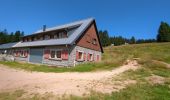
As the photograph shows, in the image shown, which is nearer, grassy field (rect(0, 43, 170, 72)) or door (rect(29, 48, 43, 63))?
grassy field (rect(0, 43, 170, 72))

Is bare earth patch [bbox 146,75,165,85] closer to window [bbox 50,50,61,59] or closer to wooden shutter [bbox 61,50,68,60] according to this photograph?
wooden shutter [bbox 61,50,68,60]

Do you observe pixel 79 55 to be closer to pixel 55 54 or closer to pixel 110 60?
pixel 55 54

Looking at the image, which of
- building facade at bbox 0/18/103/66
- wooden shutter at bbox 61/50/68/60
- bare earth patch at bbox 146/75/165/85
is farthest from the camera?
building facade at bbox 0/18/103/66

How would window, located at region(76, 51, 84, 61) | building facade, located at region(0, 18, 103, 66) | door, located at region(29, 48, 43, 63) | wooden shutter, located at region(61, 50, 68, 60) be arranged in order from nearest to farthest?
1. wooden shutter, located at region(61, 50, 68, 60)
2. building facade, located at region(0, 18, 103, 66)
3. window, located at region(76, 51, 84, 61)
4. door, located at region(29, 48, 43, 63)

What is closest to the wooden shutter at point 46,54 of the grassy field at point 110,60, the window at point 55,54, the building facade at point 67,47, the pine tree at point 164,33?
the building facade at point 67,47

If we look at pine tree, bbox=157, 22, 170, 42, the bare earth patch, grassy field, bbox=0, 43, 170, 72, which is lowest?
the bare earth patch

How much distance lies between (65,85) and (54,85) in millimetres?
655

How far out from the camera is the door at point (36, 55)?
2966 centimetres

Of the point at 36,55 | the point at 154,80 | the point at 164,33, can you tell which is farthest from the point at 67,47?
the point at 164,33

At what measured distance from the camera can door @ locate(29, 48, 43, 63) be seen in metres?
29.7

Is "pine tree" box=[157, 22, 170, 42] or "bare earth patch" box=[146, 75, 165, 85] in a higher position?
"pine tree" box=[157, 22, 170, 42]

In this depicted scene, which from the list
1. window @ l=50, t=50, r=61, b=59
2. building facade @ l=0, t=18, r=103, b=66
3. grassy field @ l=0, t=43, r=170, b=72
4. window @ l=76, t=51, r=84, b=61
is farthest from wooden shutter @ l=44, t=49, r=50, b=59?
window @ l=76, t=51, r=84, b=61

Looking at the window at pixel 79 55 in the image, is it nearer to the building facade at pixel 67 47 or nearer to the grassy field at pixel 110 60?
the building facade at pixel 67 47

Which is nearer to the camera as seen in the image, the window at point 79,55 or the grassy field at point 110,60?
the grassy field at point 110,60
